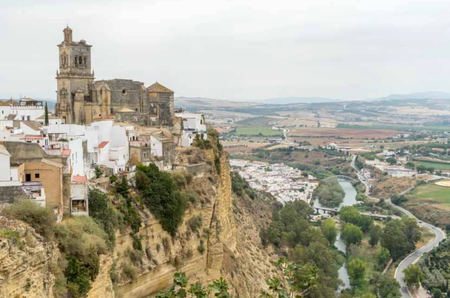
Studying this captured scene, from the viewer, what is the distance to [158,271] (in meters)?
17.8

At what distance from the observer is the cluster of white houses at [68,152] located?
46.7 ft

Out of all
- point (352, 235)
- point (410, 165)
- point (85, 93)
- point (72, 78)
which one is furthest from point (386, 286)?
point (410, 165)

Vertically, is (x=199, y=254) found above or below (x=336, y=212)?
above

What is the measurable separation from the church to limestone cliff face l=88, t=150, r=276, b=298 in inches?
220

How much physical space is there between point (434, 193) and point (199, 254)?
56.5 m

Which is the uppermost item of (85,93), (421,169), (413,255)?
(85,93)

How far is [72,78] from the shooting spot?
27547 mm

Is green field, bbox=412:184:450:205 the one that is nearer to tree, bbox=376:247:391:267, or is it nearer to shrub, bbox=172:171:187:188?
tree, bbox=376:247:391:267

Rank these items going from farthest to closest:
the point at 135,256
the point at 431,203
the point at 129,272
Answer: the point at 431,203, the point at 135,256, the point at 129,272

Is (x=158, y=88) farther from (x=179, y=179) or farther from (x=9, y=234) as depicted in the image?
(x=9, y=234)

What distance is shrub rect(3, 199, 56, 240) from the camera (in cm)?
1111

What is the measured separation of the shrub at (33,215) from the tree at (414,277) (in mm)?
30764

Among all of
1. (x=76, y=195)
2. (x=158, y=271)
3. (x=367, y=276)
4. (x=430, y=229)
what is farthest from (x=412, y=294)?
(x=76, y=195)

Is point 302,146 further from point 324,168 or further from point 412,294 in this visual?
point 412,294
